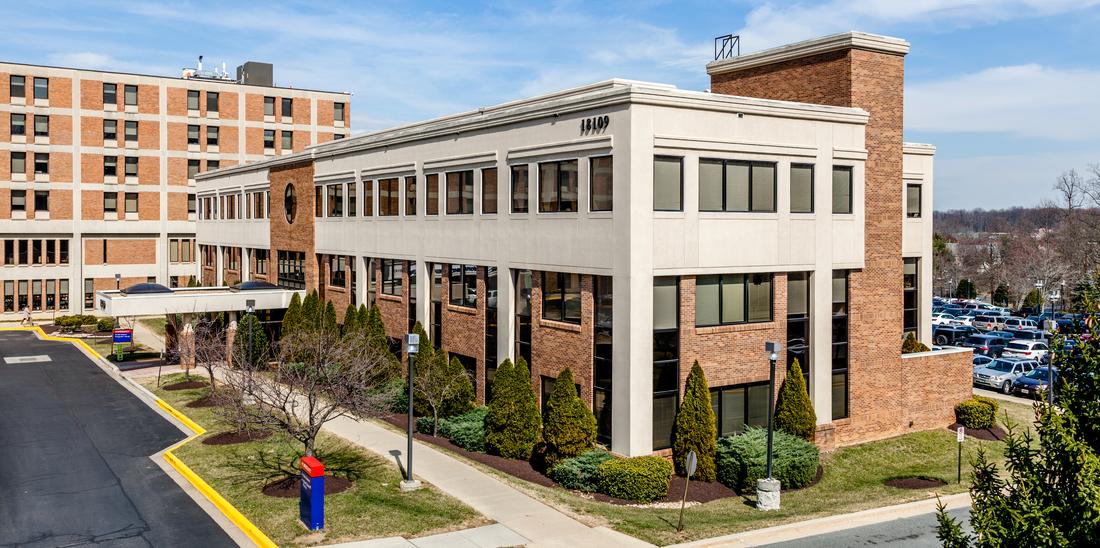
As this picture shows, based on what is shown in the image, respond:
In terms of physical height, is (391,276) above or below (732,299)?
above

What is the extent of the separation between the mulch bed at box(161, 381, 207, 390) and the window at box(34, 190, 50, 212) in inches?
1672

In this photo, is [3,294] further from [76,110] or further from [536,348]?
[536,348]

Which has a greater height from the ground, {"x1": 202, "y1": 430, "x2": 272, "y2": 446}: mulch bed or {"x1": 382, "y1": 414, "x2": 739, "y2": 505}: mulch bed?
{"x1": 202, "y1": 430, "x2": 272, "y2": 446}: mulch bed

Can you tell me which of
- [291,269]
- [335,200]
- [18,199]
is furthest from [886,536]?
[18,199]

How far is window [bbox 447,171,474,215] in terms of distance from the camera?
33.8 metres

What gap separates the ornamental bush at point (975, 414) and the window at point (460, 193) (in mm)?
20836

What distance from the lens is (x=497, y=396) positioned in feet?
95.0

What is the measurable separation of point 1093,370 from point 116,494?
23223mm

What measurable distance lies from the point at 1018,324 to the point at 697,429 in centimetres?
6020

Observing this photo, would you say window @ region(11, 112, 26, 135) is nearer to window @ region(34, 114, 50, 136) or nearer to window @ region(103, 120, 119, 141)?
window @ region(34, 114, 50, 136)

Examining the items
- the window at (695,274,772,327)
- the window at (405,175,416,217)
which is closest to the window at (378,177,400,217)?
the window at (405,175,416,217)

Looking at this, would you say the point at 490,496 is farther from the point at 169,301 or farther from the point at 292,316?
the point at 169,301

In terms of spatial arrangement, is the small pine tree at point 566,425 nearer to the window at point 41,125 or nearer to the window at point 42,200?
the window at point 42,200

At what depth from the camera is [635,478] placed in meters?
24.1
